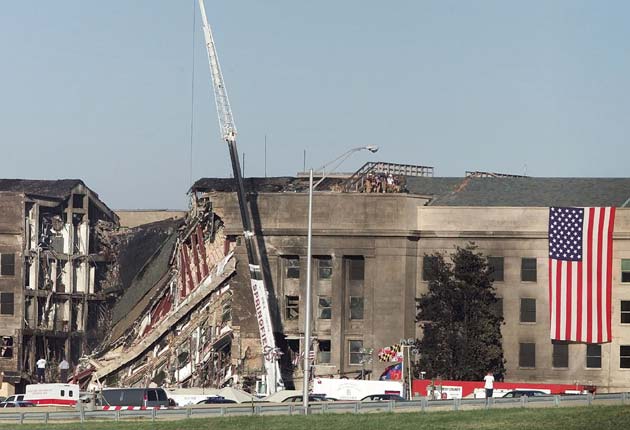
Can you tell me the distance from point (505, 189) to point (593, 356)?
13.7 meters

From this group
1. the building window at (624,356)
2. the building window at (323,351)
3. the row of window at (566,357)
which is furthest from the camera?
the building window at (323,351)

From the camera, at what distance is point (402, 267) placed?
101m

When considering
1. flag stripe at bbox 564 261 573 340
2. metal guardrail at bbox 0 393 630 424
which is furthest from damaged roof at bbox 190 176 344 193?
metal guardrail at bbox 0 393 630 424

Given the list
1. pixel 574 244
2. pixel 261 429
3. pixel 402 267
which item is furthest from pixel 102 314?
pixel 261 429

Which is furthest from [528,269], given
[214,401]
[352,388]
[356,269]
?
[214,401]

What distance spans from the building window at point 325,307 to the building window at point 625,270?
15997mm

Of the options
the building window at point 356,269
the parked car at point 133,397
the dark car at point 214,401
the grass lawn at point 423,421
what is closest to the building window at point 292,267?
the building window at point 356,269

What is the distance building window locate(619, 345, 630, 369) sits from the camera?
9919cm

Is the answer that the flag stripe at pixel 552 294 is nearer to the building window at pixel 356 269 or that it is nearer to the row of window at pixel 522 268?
the row of window at pixel 522 268

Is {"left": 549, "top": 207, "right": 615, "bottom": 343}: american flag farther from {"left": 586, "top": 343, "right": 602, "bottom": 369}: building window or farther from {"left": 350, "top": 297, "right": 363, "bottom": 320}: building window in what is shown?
{"left": 350, "top": 297, "right": 363, "bottom": 320}: building window

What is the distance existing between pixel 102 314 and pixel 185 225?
386 inches

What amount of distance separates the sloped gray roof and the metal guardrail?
107ft

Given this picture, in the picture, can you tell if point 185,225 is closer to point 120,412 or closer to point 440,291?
point 440,291

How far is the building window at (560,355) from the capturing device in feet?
327
